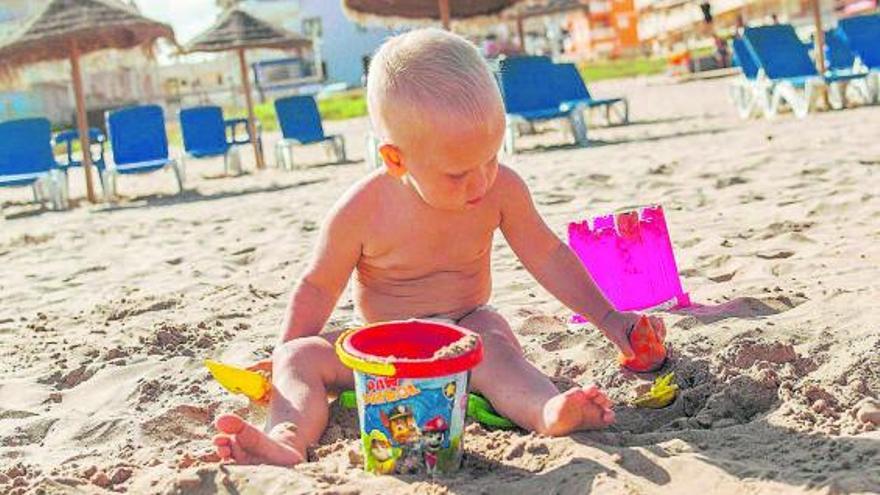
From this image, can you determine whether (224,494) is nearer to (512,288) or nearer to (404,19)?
(512,288)

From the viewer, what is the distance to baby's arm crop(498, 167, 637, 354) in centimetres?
242

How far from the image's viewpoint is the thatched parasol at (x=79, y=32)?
36.2 ft

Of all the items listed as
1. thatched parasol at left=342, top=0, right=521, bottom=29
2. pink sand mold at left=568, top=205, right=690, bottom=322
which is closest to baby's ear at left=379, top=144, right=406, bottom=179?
pink sand mold at left=568, top=205, right=690, bottom=322

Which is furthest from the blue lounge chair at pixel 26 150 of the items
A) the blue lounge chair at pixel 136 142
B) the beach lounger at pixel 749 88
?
the beach lounger at pixel 749 88

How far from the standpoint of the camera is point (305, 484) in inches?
67.8

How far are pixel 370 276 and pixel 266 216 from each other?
4.48 meters

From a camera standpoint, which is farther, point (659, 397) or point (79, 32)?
point (79, 32)

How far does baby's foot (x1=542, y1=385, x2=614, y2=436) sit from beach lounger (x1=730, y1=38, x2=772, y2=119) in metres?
9.85

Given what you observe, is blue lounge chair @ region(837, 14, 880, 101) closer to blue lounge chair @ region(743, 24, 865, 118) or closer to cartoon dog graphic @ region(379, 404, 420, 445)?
blue lounge chair @ region(743, 24, 865, 118)

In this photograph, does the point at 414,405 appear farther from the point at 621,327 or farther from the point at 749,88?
the point at 749,88

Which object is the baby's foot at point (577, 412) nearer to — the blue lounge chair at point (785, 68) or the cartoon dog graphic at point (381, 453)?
the cartoon dog graphic at point (381, 453)

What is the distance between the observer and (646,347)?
2332mm

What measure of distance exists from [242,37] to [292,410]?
43.1 ft

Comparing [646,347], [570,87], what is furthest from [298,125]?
[646,347]
